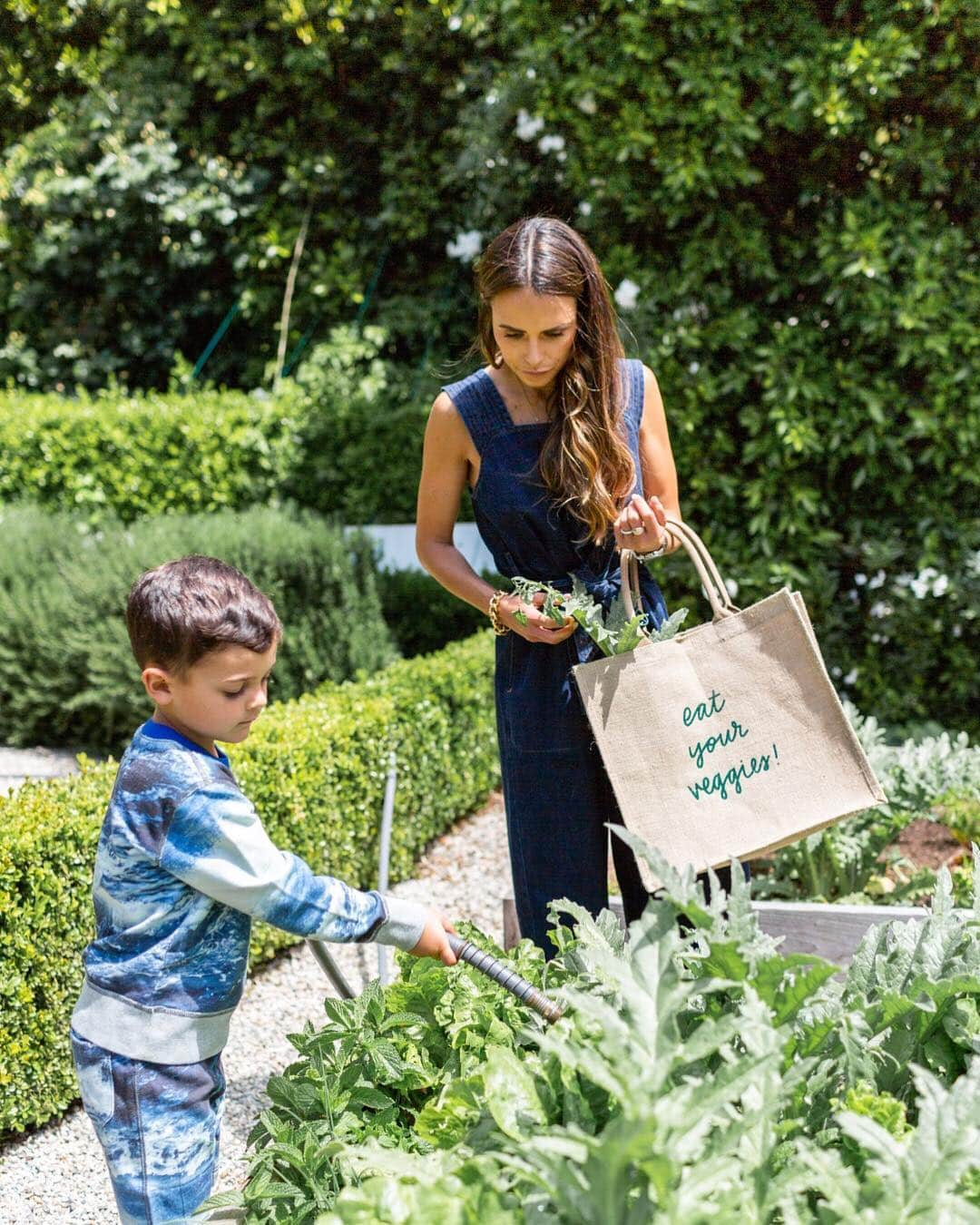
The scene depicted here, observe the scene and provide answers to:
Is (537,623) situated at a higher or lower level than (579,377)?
lower

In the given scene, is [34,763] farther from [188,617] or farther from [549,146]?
[549,146]

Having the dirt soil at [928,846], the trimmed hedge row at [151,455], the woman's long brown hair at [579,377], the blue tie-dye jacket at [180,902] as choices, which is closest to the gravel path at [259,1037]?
the blue tie-dye jacket at [180,902]

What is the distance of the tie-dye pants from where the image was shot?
166 cm

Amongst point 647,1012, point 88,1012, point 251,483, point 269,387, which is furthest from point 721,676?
point 269,387

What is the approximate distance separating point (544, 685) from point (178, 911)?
89 cm

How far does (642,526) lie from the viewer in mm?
2107

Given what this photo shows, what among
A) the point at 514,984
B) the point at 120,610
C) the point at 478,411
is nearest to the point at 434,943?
the point at 514,984

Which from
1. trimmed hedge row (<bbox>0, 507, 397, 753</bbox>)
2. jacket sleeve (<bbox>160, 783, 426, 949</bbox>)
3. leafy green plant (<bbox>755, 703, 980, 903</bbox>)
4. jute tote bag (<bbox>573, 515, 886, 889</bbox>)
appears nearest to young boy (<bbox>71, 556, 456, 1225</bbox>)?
jacket sleeve (<bbox>160, 783, 426, 949</bbox>)

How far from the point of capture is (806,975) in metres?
1.29

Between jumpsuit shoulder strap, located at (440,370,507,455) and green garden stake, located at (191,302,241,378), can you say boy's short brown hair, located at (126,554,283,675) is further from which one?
green garden stake, located at (191,302,241,378)

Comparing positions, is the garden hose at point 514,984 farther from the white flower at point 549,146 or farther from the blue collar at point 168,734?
the white flower at point 549,146

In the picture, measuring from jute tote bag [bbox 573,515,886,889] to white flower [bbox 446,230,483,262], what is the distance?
Answer: 6.79m

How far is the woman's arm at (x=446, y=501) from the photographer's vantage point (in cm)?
235

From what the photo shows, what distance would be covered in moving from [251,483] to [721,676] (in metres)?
5.89
